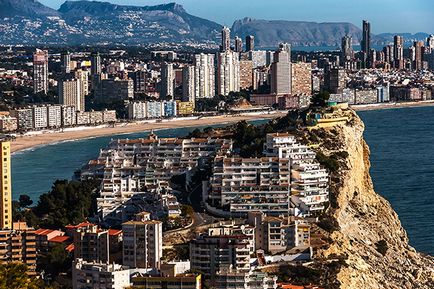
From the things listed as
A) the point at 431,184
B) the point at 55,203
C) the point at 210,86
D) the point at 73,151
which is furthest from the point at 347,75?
the point at 55,203

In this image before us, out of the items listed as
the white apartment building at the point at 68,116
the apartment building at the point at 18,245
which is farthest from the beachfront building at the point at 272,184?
the white apartment building at the point at 68,116

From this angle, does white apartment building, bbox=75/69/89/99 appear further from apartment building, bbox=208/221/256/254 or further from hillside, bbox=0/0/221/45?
hillside, bbox=0/0/221/45

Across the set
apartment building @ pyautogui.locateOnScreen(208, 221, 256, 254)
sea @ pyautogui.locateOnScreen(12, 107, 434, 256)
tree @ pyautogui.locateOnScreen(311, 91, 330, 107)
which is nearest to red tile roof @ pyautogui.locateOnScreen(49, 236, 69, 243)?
Answer: apartment building @ pyautogui.locateOnScreen(208, 221, 256, 254)

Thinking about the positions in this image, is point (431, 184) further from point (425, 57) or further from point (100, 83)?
point (425, 57)

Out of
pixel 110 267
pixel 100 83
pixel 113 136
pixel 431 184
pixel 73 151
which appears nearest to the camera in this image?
pixel 110 267

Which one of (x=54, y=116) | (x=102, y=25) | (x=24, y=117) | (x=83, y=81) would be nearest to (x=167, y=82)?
(x=83, y=81)

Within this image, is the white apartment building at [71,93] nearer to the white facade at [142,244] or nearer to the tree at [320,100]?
the tree at [320,100]
